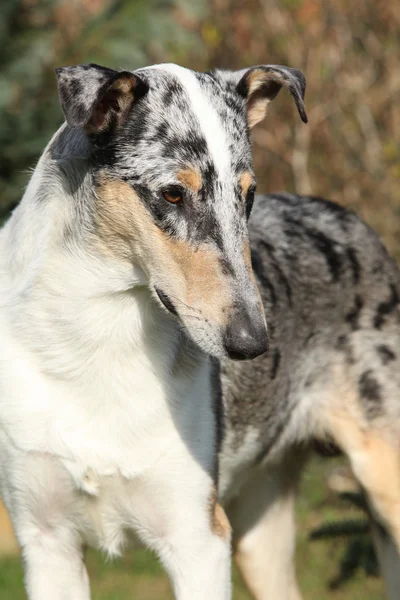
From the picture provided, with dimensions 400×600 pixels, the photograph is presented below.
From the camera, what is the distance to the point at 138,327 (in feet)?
13.4

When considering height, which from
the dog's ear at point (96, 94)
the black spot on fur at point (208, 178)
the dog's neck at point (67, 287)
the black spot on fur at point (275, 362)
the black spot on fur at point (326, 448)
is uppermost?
the dog's ear at point (96, 94)

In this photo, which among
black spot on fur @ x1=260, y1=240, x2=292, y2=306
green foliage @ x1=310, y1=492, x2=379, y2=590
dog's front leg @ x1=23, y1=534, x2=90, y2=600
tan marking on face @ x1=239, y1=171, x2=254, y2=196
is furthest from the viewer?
green foliage @ x1=310, y1=492, x2=379, y2=590

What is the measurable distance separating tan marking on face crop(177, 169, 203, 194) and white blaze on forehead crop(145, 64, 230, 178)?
72mm

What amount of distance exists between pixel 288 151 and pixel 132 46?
3.12 m

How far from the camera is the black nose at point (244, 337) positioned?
3.44 meters

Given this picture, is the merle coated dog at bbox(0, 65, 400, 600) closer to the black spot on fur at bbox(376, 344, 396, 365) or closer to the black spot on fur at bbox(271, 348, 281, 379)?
the black spot on fur at bbox(271, 348, 281, 379)

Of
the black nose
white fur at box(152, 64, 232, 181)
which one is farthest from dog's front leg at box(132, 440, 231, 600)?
white fur at box(152, 64, 232, 181)

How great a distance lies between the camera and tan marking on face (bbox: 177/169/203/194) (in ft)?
11.8

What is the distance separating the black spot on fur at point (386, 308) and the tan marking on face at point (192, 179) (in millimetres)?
1889

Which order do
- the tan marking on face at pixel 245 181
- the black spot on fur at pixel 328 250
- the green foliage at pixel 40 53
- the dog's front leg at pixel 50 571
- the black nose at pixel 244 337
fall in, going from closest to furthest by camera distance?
the black nose at pixel 244 337
the tan marking on face at pixel 245 181
the dog's front leg at pixel 50 571
the black spot on fur at pixel 328 250
the green foliage at pixel 40 53

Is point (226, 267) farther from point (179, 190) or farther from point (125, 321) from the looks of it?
point (125, 321)

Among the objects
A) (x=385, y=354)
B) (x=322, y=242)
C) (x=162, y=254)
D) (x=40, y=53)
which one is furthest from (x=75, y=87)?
(x=40, y=53)

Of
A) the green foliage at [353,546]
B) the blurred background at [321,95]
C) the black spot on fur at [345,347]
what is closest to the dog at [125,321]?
the black spot on fur at [345,347]

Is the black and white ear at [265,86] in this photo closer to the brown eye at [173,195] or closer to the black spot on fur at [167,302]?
the brown eye at [173,195]
